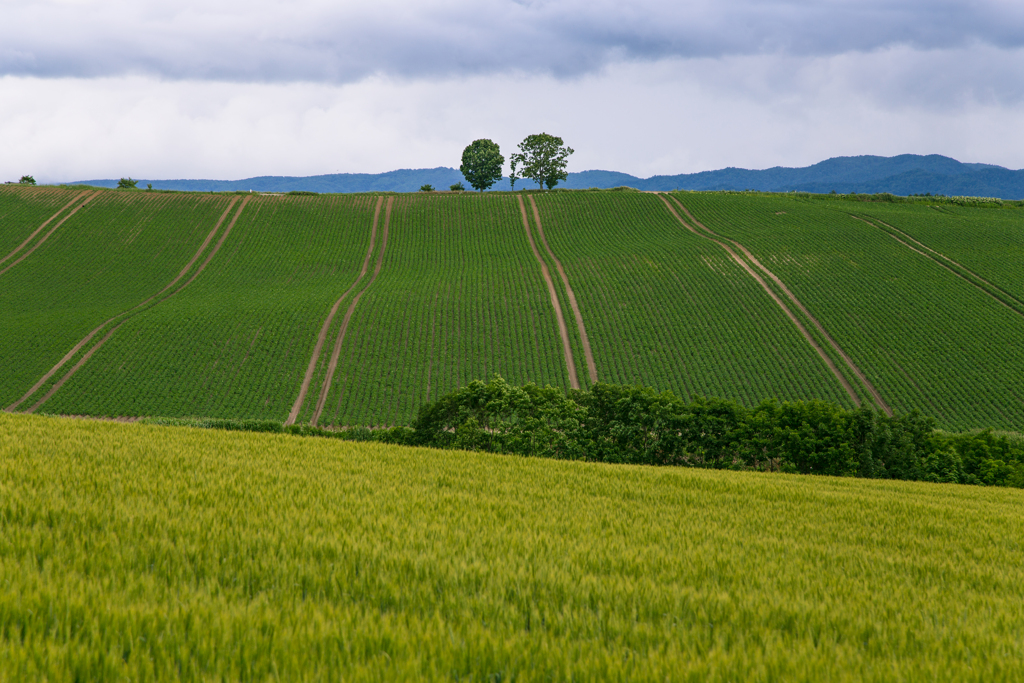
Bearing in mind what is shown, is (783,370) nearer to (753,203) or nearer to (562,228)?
A: (562,228)

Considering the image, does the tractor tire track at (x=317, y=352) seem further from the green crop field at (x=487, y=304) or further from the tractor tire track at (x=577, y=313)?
the tractor tire track at (x=577, y=313)

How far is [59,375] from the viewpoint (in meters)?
47.8

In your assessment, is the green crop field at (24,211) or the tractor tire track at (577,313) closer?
the tractor tire track at (577,313)

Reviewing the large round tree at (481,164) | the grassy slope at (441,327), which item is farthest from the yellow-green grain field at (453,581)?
the large round tree at (481,164)

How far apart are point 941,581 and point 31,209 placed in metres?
116

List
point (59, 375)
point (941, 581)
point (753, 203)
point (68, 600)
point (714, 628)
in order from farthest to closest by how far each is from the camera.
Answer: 1. point (753, 203)
2. point (59, 375)
3. point (941, 581)
4. point (714, 628)
5. point (68, 600)

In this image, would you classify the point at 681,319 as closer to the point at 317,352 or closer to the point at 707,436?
the point at 707,436

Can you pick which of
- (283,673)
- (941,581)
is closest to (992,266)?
(941,581)

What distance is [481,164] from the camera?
446 ft

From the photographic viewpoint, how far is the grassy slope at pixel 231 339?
4512cm

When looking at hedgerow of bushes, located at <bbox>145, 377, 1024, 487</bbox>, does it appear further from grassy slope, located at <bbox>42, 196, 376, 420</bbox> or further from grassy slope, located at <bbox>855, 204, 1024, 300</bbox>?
grassy slope, located at <bbox>855, 204, 1024, 300</bbox>

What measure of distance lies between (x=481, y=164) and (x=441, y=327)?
88379 millimetres

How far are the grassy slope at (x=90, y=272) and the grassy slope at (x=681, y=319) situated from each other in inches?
2043

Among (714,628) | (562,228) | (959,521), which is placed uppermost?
(562,228)
